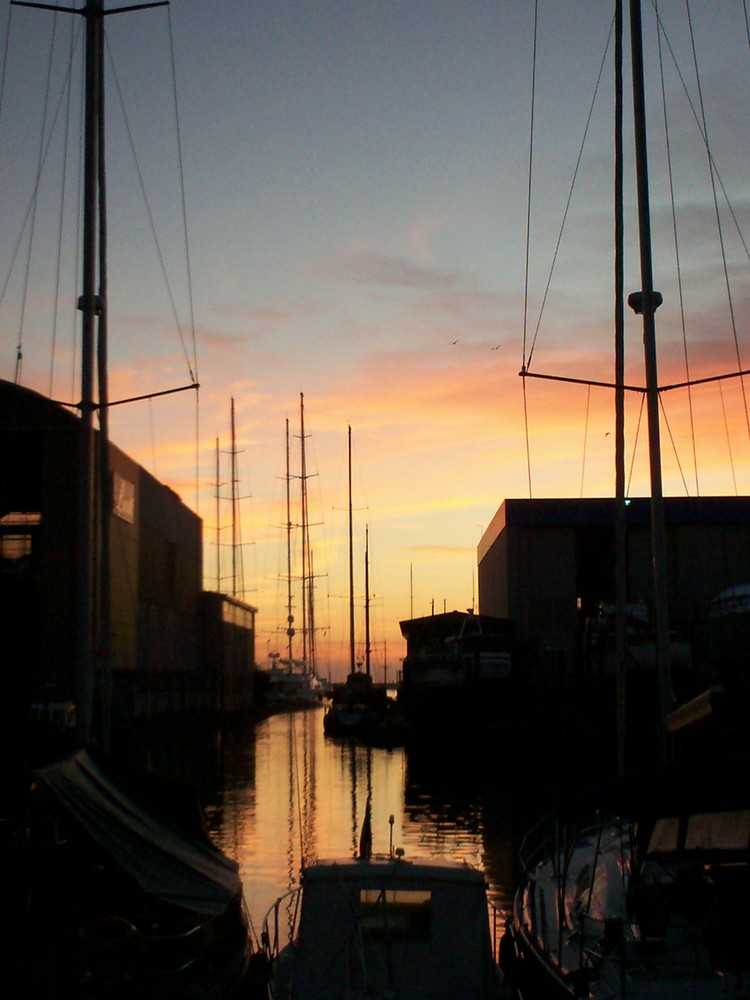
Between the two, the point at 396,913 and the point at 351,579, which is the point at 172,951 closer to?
the point at 396,913

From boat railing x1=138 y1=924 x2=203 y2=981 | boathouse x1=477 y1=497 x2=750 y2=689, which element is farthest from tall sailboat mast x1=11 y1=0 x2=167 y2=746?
boathouse x1=477 y1=497 x2=750 y2=689

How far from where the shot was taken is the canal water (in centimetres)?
2469

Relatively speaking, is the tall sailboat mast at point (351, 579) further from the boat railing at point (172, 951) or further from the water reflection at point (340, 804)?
the boat railing at point (172, 951)

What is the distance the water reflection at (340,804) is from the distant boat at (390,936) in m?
7.37

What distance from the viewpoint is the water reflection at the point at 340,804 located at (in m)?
24.7

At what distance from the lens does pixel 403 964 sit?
420 inches

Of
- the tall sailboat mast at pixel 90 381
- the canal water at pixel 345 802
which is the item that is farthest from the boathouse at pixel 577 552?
the tall sailboat mast at pixel 90 381

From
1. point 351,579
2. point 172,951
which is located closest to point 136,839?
point 172,951

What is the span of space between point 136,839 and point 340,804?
77.2 feet

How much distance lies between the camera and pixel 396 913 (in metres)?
11.2

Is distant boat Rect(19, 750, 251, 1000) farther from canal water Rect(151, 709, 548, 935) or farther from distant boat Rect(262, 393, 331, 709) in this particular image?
distant boat Rect(262, 393, 331, 709)

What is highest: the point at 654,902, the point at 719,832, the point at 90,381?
the point at 90,381

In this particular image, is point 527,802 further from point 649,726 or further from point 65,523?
point 65,523

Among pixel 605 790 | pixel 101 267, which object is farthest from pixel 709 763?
pixel 101 267
